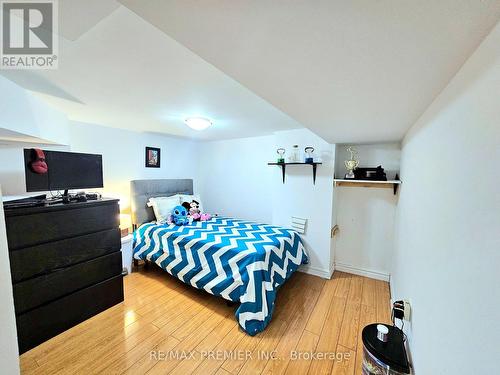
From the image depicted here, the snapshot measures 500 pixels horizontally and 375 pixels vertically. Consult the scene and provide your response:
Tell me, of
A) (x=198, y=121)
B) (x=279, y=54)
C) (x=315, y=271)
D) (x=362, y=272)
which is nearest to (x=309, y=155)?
(x=198, y=121)

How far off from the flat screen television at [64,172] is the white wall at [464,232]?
2.74 metres

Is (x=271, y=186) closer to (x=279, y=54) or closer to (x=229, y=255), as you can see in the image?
(x=229, y=255)

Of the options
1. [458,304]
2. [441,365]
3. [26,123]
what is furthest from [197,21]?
[26,123]

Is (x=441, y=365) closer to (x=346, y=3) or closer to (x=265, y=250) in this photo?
(x=346, y=3)

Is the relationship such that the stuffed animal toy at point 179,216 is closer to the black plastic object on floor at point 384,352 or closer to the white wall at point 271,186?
the white wall at point 271,186

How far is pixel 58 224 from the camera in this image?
1800 millimetres

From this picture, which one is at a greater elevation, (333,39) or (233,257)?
(333,39)

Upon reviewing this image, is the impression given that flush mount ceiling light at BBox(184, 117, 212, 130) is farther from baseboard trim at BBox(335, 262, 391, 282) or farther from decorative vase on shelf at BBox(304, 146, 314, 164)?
baseboard trim at BBox(335, 262, 391, 282)

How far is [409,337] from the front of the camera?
1.20 metres

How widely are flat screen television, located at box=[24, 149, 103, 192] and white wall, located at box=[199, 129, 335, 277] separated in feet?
7.21

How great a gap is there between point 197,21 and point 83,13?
709 mm

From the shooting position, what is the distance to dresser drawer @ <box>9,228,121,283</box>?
1.60 m

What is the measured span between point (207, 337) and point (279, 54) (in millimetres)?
2147

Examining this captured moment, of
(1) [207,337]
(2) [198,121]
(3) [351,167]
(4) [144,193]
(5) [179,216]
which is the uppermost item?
(2) [198,121]
